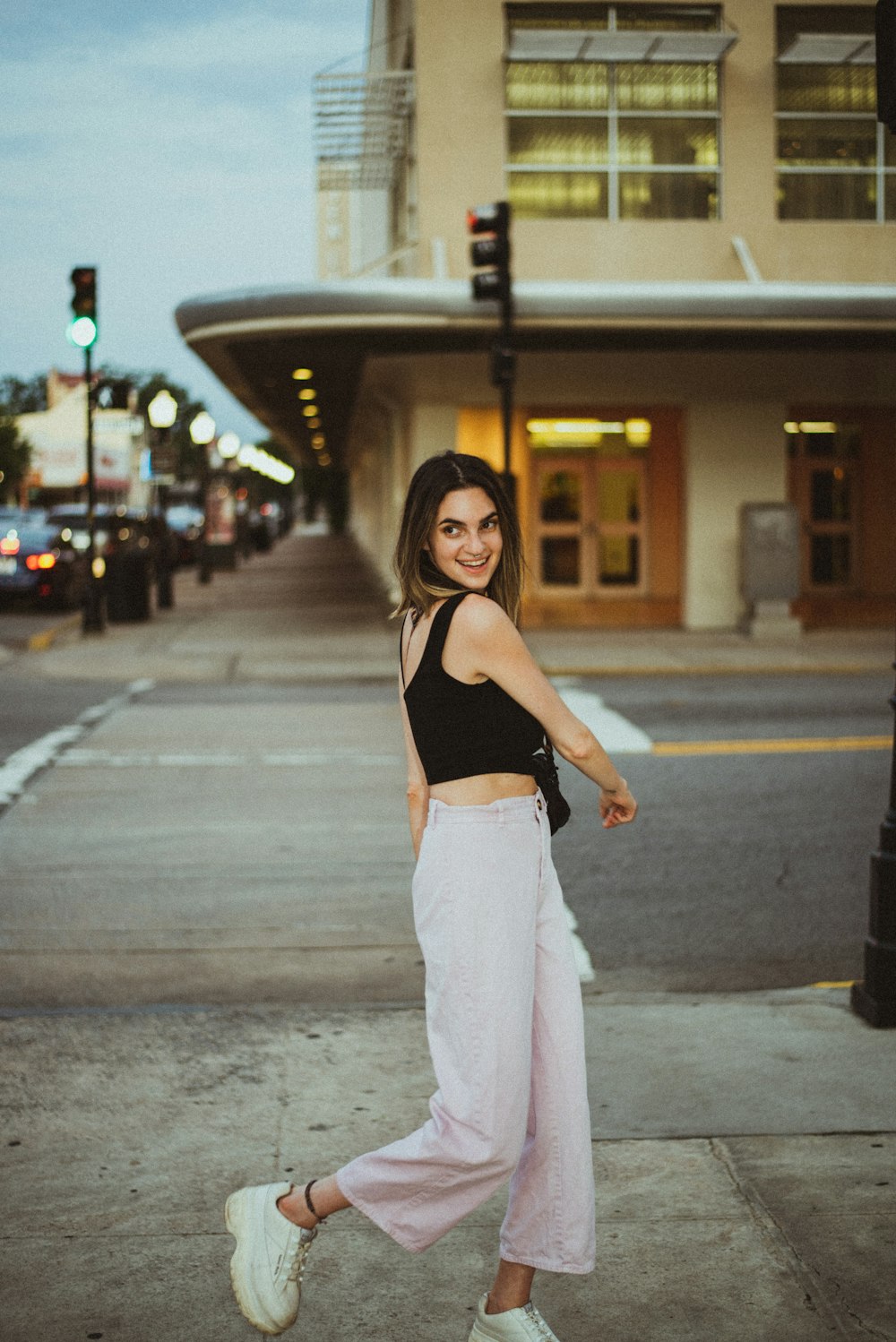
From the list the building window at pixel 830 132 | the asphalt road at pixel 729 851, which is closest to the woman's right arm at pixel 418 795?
the asphalt road at pixel 729 851

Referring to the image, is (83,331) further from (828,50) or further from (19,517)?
(19,517)

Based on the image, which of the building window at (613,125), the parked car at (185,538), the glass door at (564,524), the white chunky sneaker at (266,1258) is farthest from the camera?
the parked car at (185,538)

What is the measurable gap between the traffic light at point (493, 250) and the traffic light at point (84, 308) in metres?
6.34

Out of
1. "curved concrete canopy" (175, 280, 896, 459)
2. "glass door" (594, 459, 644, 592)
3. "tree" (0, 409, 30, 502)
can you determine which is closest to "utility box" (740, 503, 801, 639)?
"curved concrete canopy" (175, 280, 896, 459)

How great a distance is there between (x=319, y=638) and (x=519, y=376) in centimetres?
515

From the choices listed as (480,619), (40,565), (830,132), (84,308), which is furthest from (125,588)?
(480,619)

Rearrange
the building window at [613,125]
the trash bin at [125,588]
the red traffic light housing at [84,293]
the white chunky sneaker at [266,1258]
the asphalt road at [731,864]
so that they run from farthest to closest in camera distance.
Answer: the trash bin at [125,588], the building window at [613,125], the red traffic light housing at [84,293], the asphalt road at [731,864], the white chunky sneaker at [266,1258]

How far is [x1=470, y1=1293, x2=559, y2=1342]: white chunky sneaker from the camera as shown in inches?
117

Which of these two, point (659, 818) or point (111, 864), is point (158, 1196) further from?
point (659, 818)

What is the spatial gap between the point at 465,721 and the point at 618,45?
19.4m

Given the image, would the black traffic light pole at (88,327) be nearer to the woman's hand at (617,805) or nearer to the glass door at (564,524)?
the glass door at (564,524)

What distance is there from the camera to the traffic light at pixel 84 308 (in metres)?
19.6

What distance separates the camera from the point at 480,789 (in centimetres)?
300

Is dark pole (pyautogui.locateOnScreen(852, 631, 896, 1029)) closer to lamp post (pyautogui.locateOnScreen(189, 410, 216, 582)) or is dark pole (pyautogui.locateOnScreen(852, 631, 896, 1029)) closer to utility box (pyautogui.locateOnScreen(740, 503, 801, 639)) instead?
utility box (pyautogui.locateOnScreen(740, 503, 801, 639))
